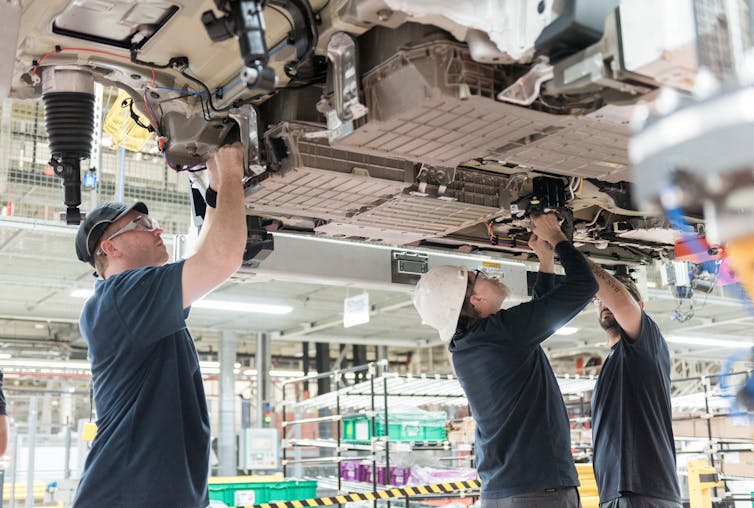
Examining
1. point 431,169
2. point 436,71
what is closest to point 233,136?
point 431,169

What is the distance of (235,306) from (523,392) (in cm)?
A: 1058

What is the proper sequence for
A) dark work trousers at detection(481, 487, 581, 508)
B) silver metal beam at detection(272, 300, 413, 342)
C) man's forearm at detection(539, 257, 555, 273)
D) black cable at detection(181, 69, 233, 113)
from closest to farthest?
1. black cable at detection(181, 69, 233, 113)
2. dark work trousers at detection(481, 487, 581, 508)
3. man's forearm at detection(539, 257, 555, 273)
4. silver metal beam at detection(272, 300, 413, 342)

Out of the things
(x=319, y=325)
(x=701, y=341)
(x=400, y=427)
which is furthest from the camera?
(x=701, y=341)

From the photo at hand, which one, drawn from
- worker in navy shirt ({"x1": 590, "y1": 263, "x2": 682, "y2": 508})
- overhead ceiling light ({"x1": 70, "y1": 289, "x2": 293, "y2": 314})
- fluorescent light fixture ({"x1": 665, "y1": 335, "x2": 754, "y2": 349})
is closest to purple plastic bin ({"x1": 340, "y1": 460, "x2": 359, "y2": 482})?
overhead ceiling light ({"x1": 70, "y1": 289, "x2": 293, "y2": 314})

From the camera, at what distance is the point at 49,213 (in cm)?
871

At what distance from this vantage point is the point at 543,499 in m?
2.96

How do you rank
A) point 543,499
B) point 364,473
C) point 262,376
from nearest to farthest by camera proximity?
point 543,499
point 364,473
point 262,376

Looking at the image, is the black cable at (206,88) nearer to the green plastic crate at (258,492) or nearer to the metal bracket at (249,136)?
the metal bracket at (249,136)

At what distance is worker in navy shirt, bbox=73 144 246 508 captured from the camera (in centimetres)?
232

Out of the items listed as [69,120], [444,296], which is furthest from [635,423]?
[69,120]

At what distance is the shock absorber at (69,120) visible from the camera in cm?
261

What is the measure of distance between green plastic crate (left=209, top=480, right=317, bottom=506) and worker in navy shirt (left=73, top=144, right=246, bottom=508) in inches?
259

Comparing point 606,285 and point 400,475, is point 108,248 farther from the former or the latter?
point 400,475

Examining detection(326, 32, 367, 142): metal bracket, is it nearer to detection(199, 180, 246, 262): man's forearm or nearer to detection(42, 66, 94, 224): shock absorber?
detection(199, 180, 246, 262): man's forearm
